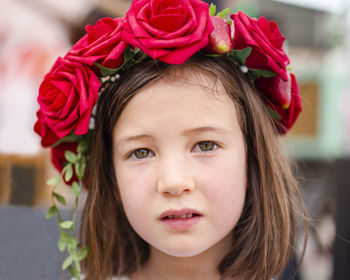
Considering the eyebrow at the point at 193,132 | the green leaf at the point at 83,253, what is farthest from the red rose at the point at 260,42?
the green leaf at the point at 83,253

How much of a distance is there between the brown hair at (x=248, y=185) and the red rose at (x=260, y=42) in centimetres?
7

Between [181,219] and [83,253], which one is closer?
[181,219]

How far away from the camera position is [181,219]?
106 centimetres

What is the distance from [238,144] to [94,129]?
0.44 metres

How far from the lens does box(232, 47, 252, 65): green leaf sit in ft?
3.68

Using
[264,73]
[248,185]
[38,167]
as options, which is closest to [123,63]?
[264,73]

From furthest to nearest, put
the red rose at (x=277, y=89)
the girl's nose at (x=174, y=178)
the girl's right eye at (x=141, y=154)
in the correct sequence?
the red rose at (x=277, y=89)
the girl's right eye at (x=141, y=154)
the girl's nose at (x=174, y=178)

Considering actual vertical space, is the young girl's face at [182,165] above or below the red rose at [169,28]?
below

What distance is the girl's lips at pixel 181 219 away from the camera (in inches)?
41.3

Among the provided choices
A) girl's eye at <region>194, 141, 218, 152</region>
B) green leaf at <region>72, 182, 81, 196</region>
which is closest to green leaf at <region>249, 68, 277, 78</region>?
girl's eye at <region>194, 141, 218, 152</region>

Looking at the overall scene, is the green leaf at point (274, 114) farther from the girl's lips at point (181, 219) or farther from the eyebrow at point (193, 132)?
the girl's lips at point (181, 219)

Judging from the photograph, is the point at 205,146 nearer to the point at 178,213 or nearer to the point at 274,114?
the point at 178,213

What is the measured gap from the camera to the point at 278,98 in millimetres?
1247

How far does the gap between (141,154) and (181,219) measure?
20cm
